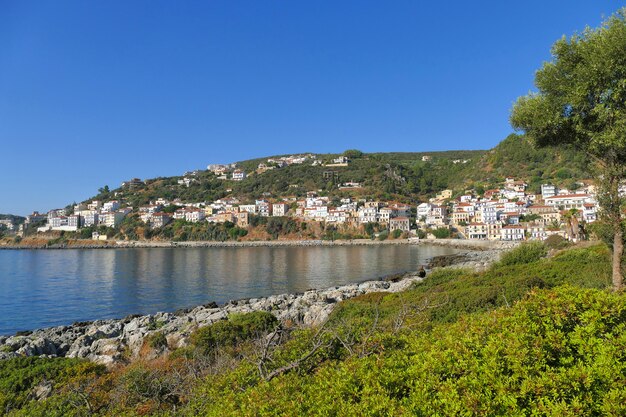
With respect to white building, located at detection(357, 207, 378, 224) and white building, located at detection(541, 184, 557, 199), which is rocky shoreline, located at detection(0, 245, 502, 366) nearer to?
white building, located at detection(357, 207, 378, 224)

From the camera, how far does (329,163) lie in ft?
522

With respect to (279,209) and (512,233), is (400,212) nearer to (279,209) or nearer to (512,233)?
(512,233)

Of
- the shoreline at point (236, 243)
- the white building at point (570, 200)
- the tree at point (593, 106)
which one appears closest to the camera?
the tree at point (593, 106)

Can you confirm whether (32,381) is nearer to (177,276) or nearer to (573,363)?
(573,363)

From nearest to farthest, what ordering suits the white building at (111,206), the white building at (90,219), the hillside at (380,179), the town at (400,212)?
the town at (400,212), the hillside at (380,179), the white building at (90,219), the white building at (111,206)

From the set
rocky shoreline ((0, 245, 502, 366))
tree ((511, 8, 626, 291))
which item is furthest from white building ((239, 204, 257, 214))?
tree ((511, 8, 626, 291))

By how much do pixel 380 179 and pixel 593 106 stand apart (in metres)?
123

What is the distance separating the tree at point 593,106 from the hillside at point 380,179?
329 ft

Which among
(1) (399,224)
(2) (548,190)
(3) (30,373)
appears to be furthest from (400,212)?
(3) (30,373)

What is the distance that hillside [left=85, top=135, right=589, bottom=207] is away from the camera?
114750mm

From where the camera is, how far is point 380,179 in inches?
5197

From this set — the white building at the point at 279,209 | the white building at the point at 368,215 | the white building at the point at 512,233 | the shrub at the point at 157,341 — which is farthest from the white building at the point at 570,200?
the shrub at the point at 157,341

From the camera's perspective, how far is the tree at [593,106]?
9.37 meters

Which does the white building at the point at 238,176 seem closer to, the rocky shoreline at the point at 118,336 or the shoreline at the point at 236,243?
the shoreline at the point at 236,243
